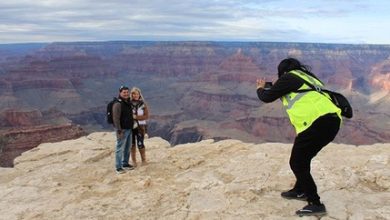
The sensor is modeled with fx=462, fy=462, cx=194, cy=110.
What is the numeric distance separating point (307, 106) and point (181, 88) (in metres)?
129

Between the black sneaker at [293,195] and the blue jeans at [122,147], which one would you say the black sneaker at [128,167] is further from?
the black sneaker at [293,195]

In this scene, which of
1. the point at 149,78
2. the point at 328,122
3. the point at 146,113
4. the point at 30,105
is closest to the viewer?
the point at 328,122

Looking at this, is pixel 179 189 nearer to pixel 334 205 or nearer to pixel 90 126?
pixel 334 205

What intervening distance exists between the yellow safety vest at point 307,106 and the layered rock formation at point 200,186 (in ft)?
4.04

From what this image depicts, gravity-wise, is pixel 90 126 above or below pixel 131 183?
below

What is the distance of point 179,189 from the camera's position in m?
6.88

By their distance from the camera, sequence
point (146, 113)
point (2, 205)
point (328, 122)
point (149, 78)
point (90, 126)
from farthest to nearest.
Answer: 1. point (149, 78)
2. point (90, 126)
3. point (146, 113)
4. point (2, 205)
5. point (328, 122)

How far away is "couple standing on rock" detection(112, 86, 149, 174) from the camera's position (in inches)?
314

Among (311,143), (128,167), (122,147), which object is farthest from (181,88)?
(311,143)

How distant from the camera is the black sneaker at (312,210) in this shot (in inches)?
208

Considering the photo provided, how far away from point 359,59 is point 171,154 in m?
160

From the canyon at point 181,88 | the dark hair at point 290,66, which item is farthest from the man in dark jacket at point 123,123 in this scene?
the canyon at point 181,88

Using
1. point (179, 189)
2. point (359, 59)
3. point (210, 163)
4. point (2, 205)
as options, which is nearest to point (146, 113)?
point (210, 163)

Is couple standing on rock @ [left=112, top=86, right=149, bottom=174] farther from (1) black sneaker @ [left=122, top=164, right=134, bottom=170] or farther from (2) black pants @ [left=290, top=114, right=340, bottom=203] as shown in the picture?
(2) black pants @ [left=290, top=114, right=340, bottom=203]
